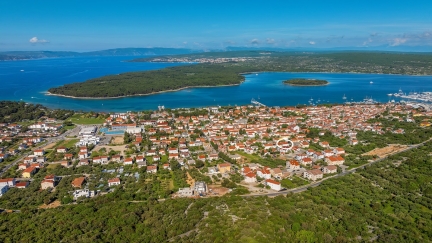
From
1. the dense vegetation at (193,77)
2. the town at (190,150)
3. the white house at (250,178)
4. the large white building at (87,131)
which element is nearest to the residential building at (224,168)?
the town at (190,150)

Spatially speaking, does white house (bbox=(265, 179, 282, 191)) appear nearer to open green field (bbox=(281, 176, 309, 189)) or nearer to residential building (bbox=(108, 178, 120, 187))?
open green field (bbox=(281, 176, 309, 189))

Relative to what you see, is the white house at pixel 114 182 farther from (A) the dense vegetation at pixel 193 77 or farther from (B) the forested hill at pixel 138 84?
(A) the dense vegetation at pixel 193 77

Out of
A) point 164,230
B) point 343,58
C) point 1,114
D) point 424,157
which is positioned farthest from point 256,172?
point 343,58

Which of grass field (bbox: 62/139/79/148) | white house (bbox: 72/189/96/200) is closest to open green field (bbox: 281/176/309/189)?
white house (bbox: 72/189/96/200)

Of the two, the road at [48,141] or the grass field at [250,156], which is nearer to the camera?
the road at [48,141]

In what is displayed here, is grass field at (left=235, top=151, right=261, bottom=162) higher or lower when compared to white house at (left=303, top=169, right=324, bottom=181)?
lower
